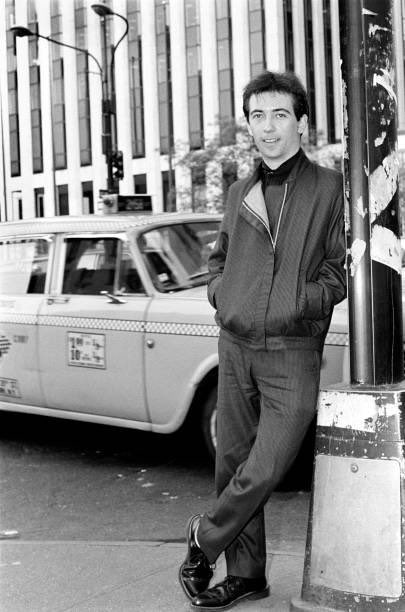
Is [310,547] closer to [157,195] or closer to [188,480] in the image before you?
[188,480]

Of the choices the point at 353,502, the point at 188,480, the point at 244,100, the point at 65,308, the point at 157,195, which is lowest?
the point at 188,480

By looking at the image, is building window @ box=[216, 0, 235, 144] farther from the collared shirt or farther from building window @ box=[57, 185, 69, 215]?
the collared shirt

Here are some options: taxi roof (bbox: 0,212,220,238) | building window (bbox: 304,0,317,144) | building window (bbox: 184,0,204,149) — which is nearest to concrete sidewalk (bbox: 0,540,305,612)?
taxi roof (bbox: 0,212,220,238)

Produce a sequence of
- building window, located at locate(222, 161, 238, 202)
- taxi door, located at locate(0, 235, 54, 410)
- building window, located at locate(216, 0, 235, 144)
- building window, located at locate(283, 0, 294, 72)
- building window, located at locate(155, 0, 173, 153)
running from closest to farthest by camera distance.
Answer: taxi door, located at locate(0, 235, 54, 410)
building window, located at locate(222, 161, 238, 202)
building window, located at locate(283, 0, 294, 72)
building window, located at locate(216, 0, 235, 144)
building window, located at locate(155, 0, 173, 153)

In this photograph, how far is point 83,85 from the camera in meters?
45.8

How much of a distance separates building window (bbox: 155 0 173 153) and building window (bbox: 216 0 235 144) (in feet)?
8.25

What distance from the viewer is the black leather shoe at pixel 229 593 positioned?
138 inches

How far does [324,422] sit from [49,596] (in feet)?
4.74

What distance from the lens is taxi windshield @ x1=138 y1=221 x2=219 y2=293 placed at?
6426 millimetres

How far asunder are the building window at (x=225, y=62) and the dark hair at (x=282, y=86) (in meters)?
38.4

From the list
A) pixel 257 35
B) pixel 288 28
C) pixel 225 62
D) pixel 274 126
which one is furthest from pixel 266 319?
pixel 225 62

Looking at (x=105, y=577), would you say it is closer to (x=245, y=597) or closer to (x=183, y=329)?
(x=245, y=597)

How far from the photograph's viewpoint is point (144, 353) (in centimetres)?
625

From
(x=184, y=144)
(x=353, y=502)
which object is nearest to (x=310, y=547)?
(x=353, y=502)
